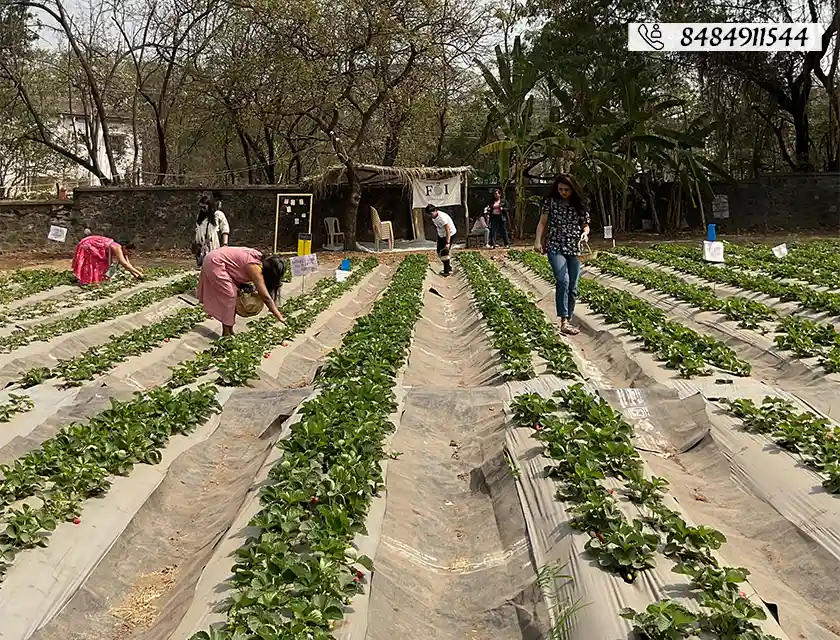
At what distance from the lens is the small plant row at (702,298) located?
32.6ft

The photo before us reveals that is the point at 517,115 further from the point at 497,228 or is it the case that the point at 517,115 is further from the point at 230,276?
the point at 230,276

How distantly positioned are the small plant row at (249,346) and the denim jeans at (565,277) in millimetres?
3408

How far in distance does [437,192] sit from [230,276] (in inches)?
653

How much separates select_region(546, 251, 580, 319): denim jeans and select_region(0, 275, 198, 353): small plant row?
635 centimetres

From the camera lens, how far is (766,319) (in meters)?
9.73

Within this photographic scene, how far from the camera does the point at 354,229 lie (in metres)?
26.4

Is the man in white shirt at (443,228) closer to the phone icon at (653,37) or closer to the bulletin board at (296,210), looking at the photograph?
the bulletin board at (296,210)

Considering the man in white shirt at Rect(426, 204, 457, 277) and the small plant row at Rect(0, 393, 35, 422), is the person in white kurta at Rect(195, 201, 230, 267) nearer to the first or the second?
the man in white shirt at Rect(426, 204, 457, 277)

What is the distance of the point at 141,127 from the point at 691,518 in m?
47.0

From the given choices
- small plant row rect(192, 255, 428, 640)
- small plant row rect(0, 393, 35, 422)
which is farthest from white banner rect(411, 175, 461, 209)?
small plant row rect(0, 393, 35, 422)

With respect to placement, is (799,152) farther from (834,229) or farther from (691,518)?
(691,518)

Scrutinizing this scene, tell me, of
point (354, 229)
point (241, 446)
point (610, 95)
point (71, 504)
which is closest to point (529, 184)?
→ point (610, 95)

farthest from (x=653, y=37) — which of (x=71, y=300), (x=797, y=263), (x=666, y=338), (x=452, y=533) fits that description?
(x=452, y=533)

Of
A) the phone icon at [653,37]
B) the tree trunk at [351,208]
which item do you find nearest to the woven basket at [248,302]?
the tree trunk at [351,208]
